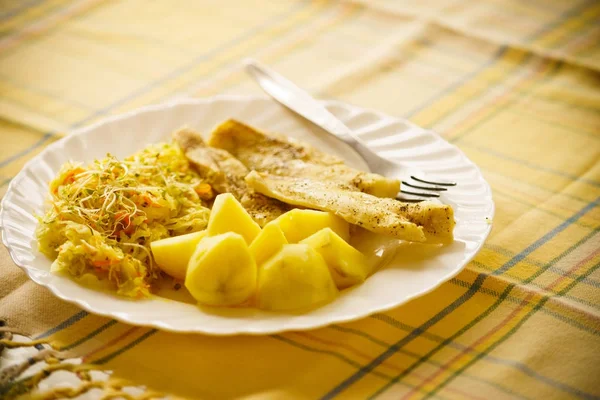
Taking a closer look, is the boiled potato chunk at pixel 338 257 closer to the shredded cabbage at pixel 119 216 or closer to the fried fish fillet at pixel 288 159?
the fried fish fillet at pixel 288 159

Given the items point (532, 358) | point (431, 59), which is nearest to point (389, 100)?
point (431, 59)

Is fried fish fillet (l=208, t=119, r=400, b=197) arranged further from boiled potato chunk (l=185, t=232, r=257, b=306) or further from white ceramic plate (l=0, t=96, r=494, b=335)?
boiled potato chunk (l=185, t=232, r=257, b=306)

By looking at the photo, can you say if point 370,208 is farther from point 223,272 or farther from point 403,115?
point 403,115

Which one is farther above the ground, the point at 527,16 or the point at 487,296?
the point at 527,16

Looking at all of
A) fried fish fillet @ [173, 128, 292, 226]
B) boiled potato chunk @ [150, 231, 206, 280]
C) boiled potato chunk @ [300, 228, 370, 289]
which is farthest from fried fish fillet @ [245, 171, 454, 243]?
boiled potato chunk @ [150, 231, 206, 280]

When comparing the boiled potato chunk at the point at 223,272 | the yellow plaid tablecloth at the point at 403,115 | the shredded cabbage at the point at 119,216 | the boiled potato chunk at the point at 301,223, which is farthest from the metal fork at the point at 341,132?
the boiled potato chunk at the point at 223,272

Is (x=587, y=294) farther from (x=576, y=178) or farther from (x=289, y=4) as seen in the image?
(x=289, y=4)
